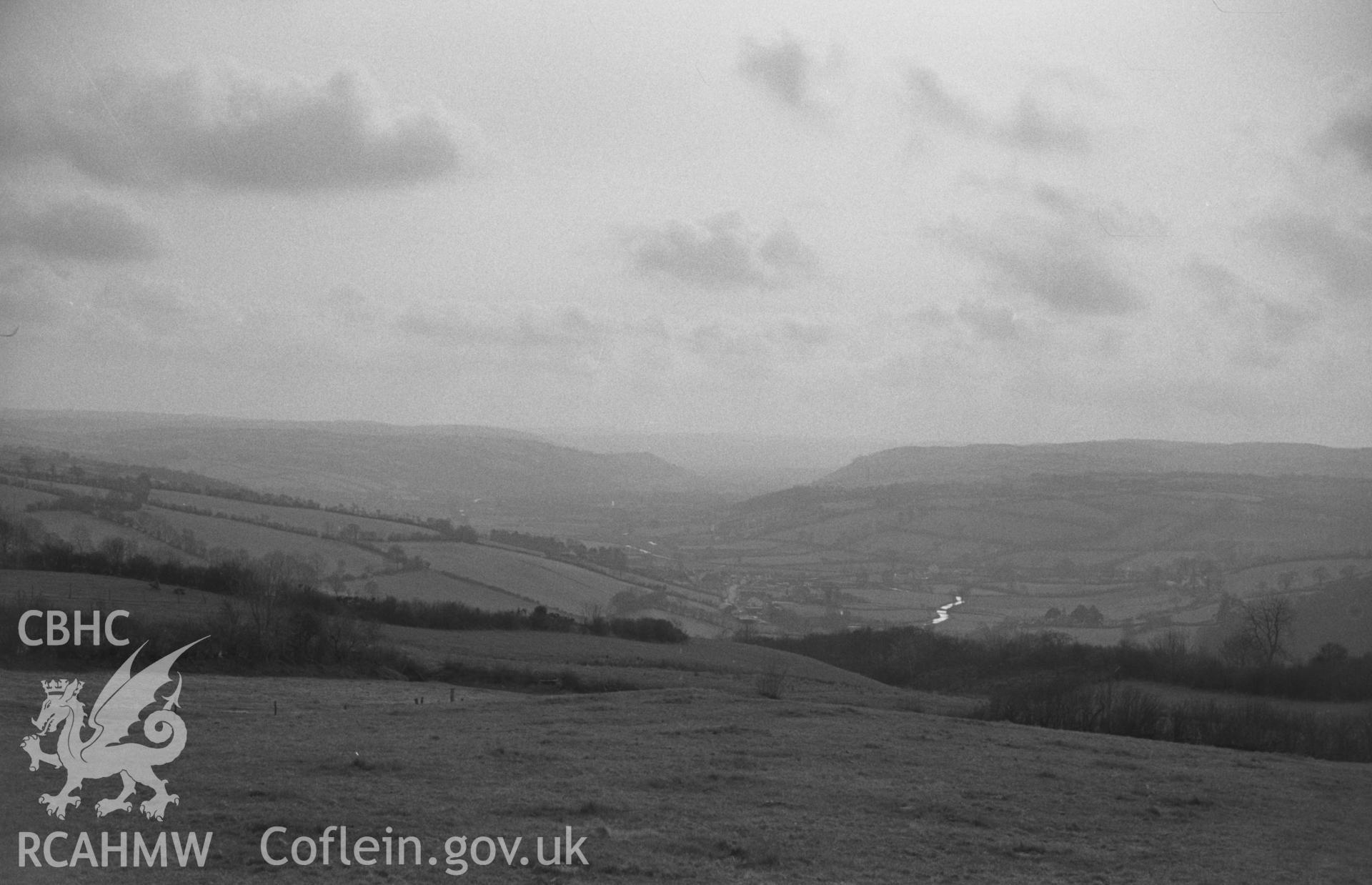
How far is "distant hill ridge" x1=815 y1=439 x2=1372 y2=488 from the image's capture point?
10745 cm

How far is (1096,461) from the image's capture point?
456 feet

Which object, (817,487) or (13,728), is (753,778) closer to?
(13,728)

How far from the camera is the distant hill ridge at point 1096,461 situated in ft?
353

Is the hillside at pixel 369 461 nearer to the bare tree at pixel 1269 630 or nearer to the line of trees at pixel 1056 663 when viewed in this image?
A: the line of trees at pixel 1056 663

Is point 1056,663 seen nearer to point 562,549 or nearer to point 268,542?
point 268,542

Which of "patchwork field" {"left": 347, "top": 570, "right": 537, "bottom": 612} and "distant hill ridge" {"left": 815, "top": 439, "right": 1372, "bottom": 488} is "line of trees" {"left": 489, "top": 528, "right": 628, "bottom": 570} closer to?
"patchwork field" {"left": 347, "top": 570, "right": 537, "bottom": 612}

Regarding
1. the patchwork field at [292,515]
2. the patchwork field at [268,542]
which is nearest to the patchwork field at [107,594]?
the patchwork field at [268,542]

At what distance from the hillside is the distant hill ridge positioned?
114 feet

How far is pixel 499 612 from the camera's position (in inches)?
2159

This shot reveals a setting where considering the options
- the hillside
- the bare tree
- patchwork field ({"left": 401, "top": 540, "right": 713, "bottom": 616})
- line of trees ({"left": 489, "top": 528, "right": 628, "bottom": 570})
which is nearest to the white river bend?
patchwork field ({"left": 401, "top": 540, "right": 713, "bottom": 616})

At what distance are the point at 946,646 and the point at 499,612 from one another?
23.6 m

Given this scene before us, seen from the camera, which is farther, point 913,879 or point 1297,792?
point 1297,792

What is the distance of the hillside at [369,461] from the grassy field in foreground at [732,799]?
7904 cm

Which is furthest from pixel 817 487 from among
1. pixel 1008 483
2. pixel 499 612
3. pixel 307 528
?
pixel 499 612
